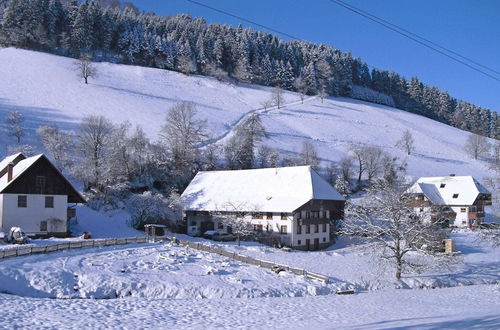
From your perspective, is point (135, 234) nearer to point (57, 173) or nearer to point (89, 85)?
point (57, 173)

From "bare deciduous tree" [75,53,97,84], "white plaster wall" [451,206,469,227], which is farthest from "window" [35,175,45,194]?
"bare deciduous tree" [75,53,97,84]

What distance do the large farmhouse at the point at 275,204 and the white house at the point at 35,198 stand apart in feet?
52.6

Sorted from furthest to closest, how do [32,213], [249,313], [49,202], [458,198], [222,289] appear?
[458,198] → [49,202] → [32,213] → [222,289] → [249,313]

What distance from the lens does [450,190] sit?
7331 centimetres

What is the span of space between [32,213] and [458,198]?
6117 centimetres

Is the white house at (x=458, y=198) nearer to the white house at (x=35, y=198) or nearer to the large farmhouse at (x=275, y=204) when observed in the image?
the large farmhouse at (x=275, y=204)

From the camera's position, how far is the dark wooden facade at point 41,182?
39875mm

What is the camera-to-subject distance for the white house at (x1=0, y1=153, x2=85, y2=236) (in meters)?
39.4

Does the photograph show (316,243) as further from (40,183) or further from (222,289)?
(40,183)

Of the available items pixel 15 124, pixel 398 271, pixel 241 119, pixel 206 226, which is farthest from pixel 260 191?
pixel 241 119

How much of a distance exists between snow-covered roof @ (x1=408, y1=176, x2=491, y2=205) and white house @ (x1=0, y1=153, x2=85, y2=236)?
161 feet

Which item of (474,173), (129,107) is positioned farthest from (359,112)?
(129,107)

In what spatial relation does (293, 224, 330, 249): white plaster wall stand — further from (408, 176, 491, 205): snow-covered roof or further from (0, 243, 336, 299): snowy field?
(408, 176, 491, 205): snow-covered roof

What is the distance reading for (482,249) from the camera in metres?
49.1
